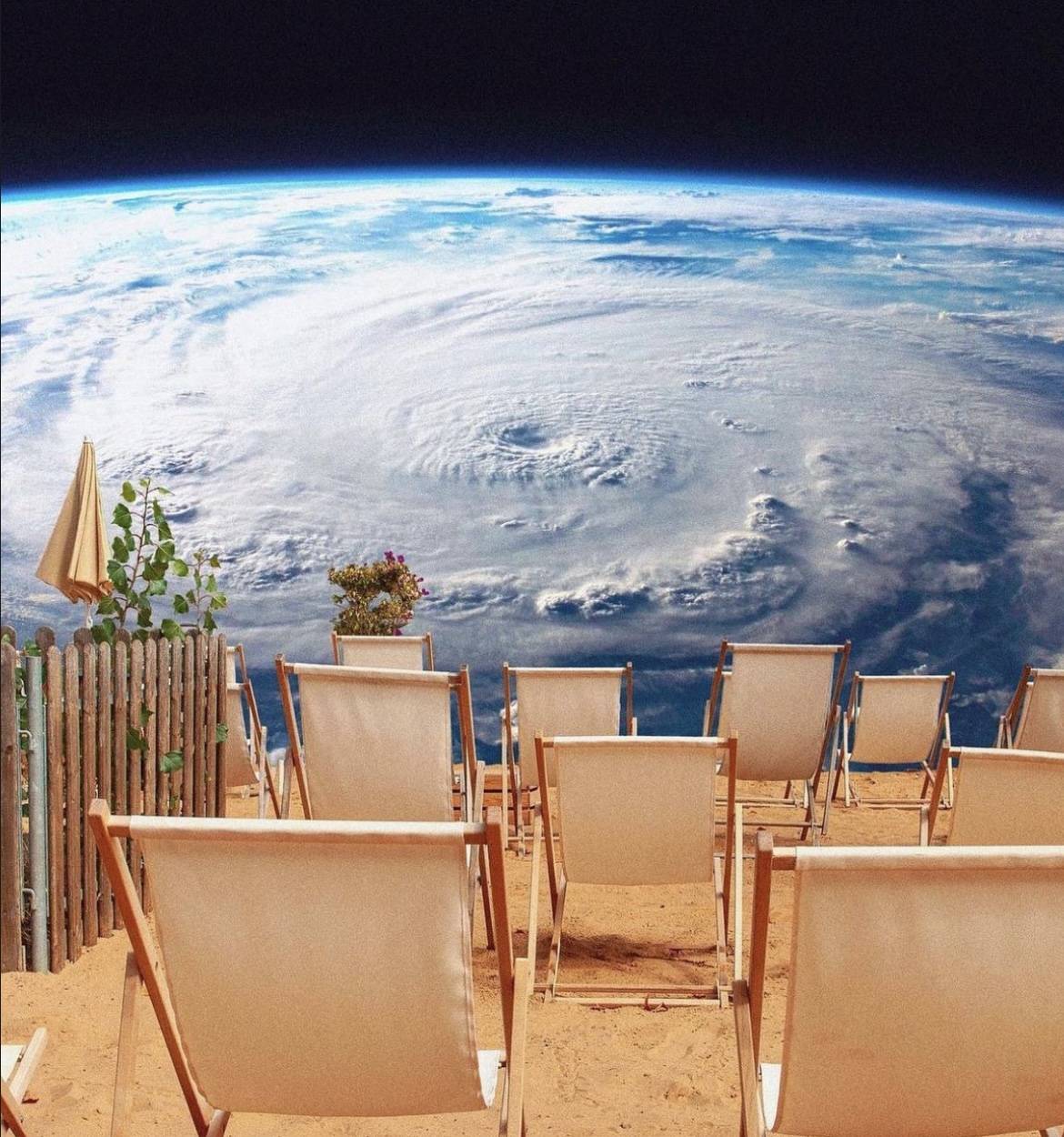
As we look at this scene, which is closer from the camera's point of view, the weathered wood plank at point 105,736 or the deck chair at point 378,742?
the deck chair at point 378,742

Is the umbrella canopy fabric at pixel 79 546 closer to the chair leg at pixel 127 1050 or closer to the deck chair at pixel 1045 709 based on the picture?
the deck chair at pixel 1045 709

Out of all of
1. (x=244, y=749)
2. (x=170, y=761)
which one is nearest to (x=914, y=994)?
(x=170, y=761)

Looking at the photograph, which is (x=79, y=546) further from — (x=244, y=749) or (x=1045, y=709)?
(x=1045, y=709)

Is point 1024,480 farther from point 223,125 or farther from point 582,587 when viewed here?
point 223,125

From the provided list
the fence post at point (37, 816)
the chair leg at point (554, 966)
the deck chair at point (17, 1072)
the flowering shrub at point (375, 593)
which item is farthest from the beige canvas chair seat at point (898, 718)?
the deck chair at point (17, 1072)

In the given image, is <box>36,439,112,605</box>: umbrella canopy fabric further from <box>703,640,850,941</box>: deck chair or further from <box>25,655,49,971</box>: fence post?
<box>703,640,850,941</box>: deck chair

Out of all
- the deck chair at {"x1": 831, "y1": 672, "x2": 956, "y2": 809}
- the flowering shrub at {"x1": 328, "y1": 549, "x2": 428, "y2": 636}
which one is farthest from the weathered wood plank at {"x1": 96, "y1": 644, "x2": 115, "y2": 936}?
the flowering shrub at {"x1": 328, "y1": 549, "x2": 428, "y2": 636}
